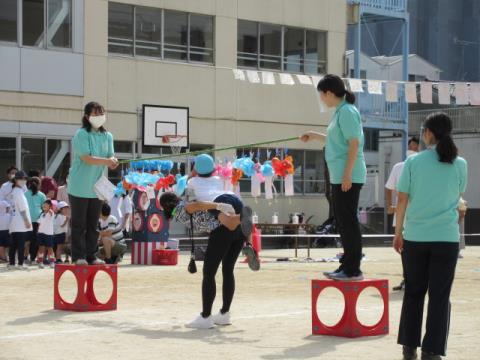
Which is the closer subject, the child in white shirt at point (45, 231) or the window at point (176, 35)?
the child in white shirt at point (45, 231)

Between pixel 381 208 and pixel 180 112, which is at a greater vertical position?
pixel 180 112

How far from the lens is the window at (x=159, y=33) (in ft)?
95.9

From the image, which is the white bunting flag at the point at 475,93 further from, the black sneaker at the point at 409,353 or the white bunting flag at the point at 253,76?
the black sneaker at the point at 409,353

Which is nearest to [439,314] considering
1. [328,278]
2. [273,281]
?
[328,278]

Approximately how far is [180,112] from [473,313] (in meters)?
19.3

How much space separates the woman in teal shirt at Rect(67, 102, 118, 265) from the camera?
444 inches

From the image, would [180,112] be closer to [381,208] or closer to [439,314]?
[381,208]

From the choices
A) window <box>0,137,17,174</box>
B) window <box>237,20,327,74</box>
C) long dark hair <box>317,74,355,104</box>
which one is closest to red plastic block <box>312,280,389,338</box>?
long dark hair <box>317,74,355,104</box>

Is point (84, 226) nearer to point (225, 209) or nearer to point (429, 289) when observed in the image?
point (225, 209)

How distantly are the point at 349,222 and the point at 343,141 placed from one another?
2.31ft

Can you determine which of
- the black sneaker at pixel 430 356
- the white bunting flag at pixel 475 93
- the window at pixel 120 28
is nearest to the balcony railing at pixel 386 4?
the window at pixel 120 28

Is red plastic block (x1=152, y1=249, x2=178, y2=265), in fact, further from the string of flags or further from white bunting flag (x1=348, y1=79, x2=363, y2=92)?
white bunting flag (x1=348, y1=79, x2=363, y2=92)

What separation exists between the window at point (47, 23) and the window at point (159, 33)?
1.36m

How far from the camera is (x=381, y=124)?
34.6 meters
